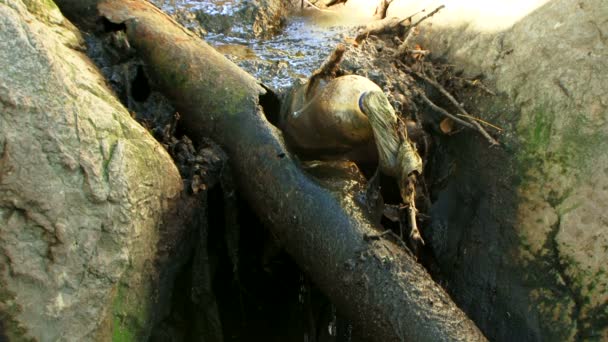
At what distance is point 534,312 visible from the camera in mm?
2639

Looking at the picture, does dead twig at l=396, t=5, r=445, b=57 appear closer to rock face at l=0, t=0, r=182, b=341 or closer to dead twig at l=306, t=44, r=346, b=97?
dead twig at l=306, t=44, r=346, b=97

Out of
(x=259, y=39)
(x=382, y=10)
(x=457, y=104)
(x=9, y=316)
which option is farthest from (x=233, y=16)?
(x=9, y=316)

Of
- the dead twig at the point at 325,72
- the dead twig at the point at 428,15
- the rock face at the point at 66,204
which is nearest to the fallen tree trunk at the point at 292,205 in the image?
the dead twig at the point at 325,72

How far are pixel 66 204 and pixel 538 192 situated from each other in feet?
6.30

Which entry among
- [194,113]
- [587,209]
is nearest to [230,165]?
[194,113]

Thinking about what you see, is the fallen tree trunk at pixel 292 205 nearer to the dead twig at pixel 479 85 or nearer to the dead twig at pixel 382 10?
the dead twig at pixel 479 85

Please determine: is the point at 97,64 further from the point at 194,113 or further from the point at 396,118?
the point at 396,118

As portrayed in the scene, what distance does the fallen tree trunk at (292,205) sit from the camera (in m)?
2.32

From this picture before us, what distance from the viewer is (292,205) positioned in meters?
2.54

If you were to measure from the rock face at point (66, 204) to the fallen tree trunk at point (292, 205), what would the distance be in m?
0.48

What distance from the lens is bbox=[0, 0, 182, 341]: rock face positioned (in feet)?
6.59

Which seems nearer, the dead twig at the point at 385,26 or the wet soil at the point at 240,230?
the wet soil at the point at 240,230

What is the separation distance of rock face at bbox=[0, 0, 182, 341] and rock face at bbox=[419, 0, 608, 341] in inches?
57.4

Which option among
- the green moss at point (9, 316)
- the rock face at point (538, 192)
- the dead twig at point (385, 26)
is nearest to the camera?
the green moss at point (9, 316)
